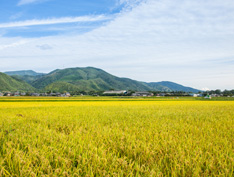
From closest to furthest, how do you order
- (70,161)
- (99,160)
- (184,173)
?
(184,173) → (99,160) → (70,161)

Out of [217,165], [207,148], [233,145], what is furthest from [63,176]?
[233,145]

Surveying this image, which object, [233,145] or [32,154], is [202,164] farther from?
[32,154]

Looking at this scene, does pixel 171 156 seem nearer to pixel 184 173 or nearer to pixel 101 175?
pixel 184 173

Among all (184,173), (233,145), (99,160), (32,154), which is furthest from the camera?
(233,145)

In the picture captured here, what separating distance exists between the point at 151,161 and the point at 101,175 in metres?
0.97

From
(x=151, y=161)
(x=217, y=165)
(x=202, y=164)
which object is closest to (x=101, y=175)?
(x=151, y=161)

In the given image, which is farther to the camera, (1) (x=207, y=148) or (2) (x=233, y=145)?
(2) (x=233, y=145)

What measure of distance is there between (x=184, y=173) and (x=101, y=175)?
3.85ft

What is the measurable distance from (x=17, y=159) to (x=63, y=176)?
1.06 meters

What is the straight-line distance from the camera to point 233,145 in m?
3.93

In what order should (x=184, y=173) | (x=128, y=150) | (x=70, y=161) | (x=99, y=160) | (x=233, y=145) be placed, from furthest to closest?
1. (x=233, y=145)
2. (x=128, y=150)
3. (x=70, y=161)
4. (x=99, y=160)
5. (x=184, y=173)

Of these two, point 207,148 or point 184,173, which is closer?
point 184,173

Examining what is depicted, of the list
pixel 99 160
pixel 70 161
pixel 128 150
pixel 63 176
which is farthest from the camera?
pixel 128 150

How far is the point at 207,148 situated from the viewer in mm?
3566
